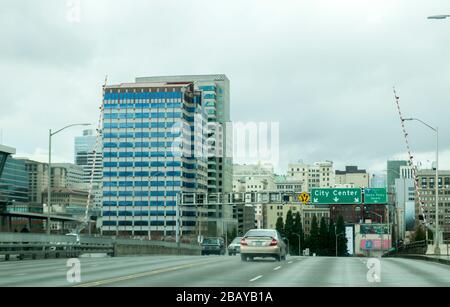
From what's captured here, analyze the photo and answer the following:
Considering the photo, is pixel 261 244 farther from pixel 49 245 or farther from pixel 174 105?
pixel 174 105

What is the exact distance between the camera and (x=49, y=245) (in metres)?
40.9

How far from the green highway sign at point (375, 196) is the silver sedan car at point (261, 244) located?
52334 mm

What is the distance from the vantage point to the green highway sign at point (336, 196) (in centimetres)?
8500

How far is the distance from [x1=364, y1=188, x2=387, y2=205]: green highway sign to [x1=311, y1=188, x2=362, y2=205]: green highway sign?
940 mm

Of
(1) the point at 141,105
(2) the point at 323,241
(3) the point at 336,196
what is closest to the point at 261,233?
(3) the point at 336,196

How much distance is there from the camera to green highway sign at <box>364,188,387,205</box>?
279 feet

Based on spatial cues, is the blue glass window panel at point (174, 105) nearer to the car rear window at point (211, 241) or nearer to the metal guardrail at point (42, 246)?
the car rear window at point (211, 241)

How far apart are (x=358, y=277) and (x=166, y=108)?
177739 mm

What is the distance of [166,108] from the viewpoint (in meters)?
198

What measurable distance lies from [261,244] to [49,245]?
44.3 feet
